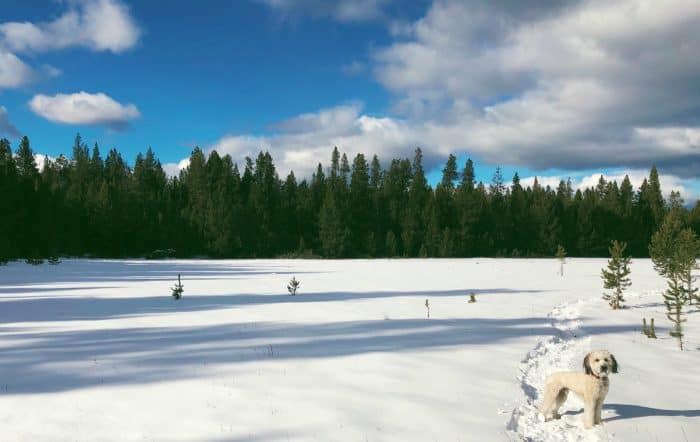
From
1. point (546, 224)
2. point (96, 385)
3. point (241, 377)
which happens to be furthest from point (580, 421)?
point (546, 224)

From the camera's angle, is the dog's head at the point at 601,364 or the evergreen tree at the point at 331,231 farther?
the evergreen tree at the point at 331,231

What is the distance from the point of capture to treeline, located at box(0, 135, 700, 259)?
75.9m

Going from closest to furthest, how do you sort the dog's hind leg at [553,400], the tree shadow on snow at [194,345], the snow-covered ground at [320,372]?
the snow-covered ground at [320,372], the dog's hind leg at [553,400], the tree shadow on snow at [194,345]

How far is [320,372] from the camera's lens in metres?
9.29

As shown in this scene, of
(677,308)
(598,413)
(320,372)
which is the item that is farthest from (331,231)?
(598,413)

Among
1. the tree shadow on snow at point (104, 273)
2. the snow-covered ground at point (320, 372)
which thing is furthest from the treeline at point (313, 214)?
the snow-covered ground at point (320, 372)

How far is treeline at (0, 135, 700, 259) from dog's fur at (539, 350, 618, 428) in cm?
7000

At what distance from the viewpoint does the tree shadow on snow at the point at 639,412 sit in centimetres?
758

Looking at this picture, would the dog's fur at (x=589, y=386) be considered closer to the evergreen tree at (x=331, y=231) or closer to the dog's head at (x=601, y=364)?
the dog's head at (x=601, y=364)

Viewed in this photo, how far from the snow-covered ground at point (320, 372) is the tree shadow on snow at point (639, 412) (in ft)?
0.13

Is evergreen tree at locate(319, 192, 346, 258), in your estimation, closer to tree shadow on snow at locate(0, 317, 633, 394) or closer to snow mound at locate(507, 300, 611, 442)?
snow mound at locate(507, 300, 611, 442)

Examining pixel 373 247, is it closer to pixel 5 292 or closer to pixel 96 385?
pixel 5 292

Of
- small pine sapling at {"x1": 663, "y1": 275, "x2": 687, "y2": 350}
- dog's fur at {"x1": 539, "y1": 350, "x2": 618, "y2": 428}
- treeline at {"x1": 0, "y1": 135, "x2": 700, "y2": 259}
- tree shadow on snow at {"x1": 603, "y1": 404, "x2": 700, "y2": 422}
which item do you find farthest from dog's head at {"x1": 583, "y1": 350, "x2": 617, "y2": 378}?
treeline at {"x1": 0, "y1": 135, "x2": 700, "y2": 259}

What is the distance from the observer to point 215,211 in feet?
264
